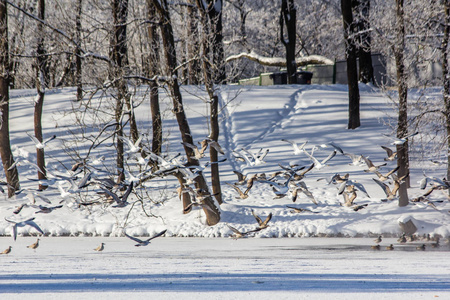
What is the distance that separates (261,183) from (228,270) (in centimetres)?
845

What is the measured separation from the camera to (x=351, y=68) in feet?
57.2

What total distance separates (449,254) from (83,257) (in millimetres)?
6617

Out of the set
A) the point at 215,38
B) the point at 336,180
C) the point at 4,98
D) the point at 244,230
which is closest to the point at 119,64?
the point at 215,38

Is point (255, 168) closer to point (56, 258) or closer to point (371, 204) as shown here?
point (371, 204)

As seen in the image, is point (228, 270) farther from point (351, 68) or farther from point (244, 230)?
point (351, 68)

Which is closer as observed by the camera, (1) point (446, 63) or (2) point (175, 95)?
(1) point (446, 63)

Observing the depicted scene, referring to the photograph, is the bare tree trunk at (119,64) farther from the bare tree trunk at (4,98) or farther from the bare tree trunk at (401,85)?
Result: the bare tree trunk at (401,85)

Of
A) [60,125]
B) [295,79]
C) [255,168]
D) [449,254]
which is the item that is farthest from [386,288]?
[295,79]

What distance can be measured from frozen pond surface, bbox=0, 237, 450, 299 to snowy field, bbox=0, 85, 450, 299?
0.07ft

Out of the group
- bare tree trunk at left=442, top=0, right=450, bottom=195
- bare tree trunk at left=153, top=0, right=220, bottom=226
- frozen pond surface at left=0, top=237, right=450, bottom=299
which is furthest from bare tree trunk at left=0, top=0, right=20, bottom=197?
bare tree trunk at left=442, top=0, right=450, bottom=195

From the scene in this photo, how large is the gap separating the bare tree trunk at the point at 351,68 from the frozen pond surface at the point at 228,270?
7.84 m

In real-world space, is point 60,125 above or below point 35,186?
above

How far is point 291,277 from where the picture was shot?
23.0ft
